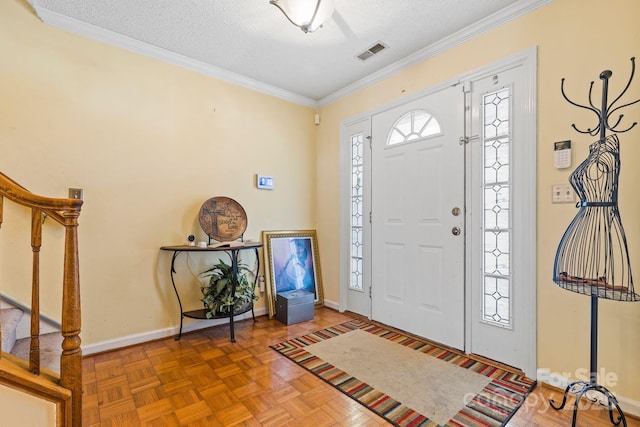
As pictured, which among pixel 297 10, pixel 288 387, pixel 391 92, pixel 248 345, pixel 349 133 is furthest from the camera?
pixel 349 133

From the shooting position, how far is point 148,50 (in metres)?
2.65

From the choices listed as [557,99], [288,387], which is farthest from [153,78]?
[557,99]

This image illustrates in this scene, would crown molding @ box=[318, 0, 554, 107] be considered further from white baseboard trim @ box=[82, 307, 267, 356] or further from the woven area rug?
white baseboard trim @ box=[82, 307, 267, 356]

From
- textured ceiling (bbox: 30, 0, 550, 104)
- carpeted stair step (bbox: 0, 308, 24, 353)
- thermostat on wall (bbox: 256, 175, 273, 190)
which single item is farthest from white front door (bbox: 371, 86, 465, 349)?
carpeted stair step (bbox: 0, 308, 24, 353)

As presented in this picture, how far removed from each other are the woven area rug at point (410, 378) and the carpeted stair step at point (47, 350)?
1.44 metres

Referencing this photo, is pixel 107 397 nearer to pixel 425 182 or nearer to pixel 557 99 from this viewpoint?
pixel 425 182

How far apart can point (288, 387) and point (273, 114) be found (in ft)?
9.09

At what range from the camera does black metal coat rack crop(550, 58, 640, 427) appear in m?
1.56

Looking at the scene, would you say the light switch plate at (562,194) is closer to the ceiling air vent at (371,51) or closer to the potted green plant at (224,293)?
the ceiling air vent at (371,51)

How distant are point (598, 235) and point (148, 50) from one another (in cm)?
357

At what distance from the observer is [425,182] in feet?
8.93

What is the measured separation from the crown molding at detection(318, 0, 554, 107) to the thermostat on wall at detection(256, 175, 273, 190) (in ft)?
4.34

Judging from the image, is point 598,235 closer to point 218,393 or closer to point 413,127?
point 413,127

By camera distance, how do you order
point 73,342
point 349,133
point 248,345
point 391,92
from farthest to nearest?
point 349,133
point 391,92
point 248,345
point 73,342
